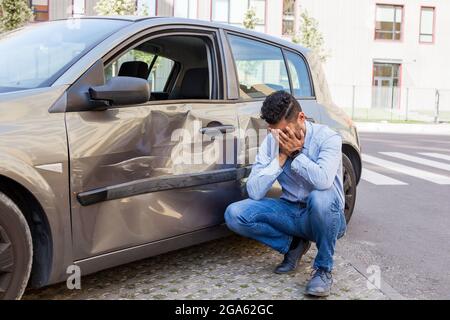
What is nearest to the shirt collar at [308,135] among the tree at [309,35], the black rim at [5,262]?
the black rim at [5,262]

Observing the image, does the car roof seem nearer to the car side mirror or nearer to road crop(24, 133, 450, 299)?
the car side mirror

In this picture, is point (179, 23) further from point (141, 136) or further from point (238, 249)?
point (238, 249)

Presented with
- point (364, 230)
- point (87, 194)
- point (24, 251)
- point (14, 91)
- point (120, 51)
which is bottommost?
point (364, 230)

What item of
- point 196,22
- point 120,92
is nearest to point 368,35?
point 196,22

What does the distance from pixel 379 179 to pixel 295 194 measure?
17.2ft

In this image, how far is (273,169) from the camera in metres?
3.59

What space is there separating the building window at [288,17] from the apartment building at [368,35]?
2.0 inches

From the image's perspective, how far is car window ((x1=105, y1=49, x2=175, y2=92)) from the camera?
3887 millimetres

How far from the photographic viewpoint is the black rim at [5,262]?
2.63 metres

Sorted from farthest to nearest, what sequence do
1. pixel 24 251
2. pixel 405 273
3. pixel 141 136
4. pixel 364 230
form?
pixel 364 230 < pixel 405 273 < pixel 141 136 < pixel 24 251

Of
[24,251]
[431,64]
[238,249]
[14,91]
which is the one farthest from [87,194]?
[431,64]

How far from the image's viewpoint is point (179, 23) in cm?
373

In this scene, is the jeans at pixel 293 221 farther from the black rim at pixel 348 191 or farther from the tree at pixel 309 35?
the tree at pixel 309 35

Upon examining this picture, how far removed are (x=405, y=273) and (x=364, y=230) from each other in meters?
1.30
